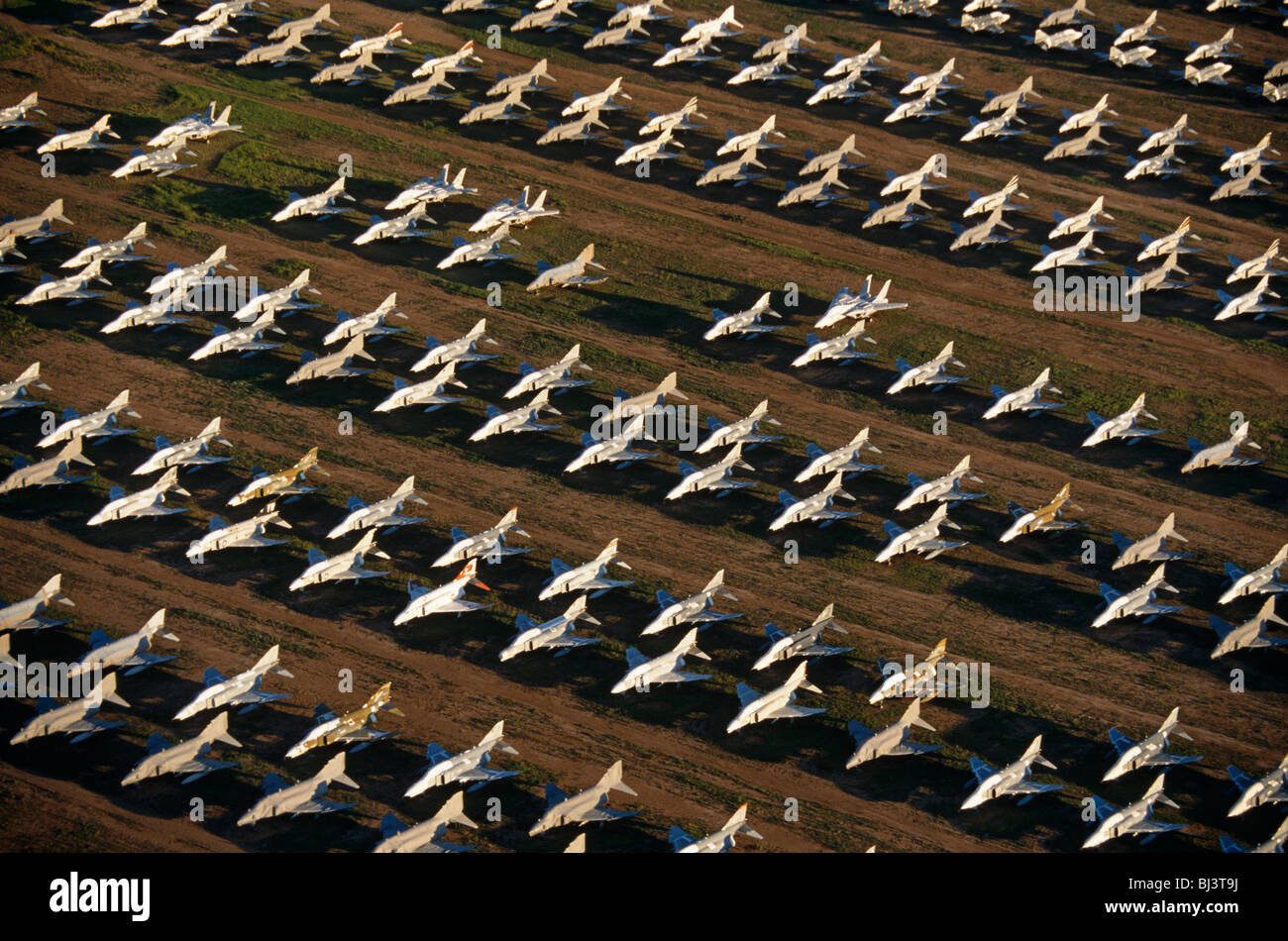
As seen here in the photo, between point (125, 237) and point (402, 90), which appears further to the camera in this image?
point (402, 90)

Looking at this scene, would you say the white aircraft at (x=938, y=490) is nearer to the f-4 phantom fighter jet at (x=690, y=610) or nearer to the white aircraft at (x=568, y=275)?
the f-4 phantom fighter jet at (x=690, y=610)

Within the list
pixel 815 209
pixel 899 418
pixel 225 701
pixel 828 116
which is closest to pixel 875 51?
pixel 828 116

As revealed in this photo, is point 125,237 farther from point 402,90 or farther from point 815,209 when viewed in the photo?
point 815,209

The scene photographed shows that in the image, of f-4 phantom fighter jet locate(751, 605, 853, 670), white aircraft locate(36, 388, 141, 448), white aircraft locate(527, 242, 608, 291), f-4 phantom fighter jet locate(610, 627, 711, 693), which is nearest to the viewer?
f-4 phantom fighter jet locate(610, 627, 711, 693)

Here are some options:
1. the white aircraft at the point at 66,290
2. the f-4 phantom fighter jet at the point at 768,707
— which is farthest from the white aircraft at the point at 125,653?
the white aircraft at the point at 66,290

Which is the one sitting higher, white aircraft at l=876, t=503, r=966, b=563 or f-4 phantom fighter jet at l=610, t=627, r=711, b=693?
white aircraft at l=876, t=503, r=966, b=563

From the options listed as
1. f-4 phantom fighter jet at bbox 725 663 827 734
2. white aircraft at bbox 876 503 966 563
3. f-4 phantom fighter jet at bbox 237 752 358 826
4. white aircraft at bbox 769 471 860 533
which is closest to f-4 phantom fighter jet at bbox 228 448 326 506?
f-4 phantom fighter jet at bbox 237 752 358 826

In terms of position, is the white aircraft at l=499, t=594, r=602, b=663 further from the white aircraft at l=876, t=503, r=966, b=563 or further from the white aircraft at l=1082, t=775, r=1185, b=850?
the white aircraft at l=1082, t=775, r=1185, b=850

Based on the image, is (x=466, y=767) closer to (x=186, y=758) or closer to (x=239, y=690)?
(x=239, y=690)
